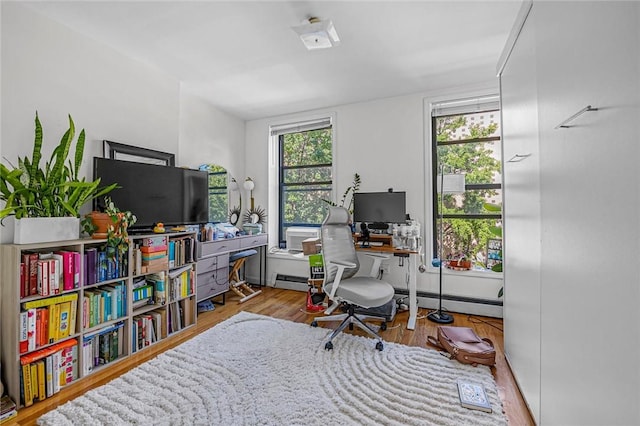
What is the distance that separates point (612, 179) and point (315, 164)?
3645mm

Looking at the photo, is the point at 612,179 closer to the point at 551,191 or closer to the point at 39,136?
the point at 551,191

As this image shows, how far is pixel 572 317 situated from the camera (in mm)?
1142

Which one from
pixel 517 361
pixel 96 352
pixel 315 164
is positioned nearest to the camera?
pixel 517 361

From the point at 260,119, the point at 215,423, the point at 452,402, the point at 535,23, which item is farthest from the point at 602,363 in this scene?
the point at 260,119

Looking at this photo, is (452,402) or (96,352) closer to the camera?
(452,402)

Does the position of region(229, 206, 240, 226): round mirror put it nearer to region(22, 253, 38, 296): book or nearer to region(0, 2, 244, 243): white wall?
region(0, 2, 244, 243): white wall

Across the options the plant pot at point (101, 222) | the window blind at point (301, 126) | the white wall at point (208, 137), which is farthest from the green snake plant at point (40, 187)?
the window blind at point (301, 126)

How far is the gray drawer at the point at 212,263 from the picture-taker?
10.7 ft

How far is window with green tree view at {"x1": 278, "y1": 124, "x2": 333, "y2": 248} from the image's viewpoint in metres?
4.26

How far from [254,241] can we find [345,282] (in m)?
1.88

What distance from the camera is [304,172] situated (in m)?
4.43

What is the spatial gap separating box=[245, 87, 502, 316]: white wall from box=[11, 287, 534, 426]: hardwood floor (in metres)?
0.37

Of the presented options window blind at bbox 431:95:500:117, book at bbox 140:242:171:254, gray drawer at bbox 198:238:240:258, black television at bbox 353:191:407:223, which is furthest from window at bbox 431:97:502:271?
book at bbox 140:242:171:254

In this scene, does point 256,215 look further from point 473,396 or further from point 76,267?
point 473,396
